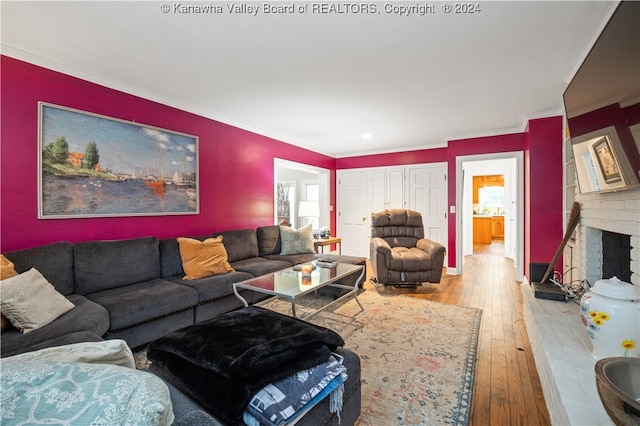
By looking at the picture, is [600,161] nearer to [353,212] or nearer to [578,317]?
[578,317]

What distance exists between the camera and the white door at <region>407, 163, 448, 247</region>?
17.5 feet

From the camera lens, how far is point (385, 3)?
1.72 metres

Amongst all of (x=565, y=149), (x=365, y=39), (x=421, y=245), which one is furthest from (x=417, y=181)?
(x=365, y=39)

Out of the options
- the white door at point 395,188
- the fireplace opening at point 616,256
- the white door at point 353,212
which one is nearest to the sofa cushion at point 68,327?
the fireplace opening at point 616,256

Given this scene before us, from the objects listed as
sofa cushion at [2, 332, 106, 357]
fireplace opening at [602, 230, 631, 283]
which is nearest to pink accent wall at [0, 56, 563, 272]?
sofa cushion at [2, 332, 106, 357]

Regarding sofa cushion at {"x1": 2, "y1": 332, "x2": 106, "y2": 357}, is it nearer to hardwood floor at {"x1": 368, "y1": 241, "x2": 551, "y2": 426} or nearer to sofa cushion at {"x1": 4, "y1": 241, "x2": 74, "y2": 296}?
sofa cushion at {"x1": 4, "y1": 241, "x2": 74, "y2": 296}

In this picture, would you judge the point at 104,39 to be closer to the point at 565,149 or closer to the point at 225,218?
the point at 225,218

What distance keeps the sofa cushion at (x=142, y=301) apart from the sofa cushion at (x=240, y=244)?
0.95 metres

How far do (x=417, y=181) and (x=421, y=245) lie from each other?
1936 millimetres

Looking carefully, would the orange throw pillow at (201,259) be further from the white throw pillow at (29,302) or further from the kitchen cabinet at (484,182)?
the kitchen cabinet at (484,182)

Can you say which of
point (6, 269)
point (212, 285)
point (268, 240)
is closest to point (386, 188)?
point (268, 240)

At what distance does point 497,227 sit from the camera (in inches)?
375

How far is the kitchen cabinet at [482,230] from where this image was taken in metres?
8.98

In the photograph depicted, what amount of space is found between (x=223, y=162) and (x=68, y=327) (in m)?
2.55
